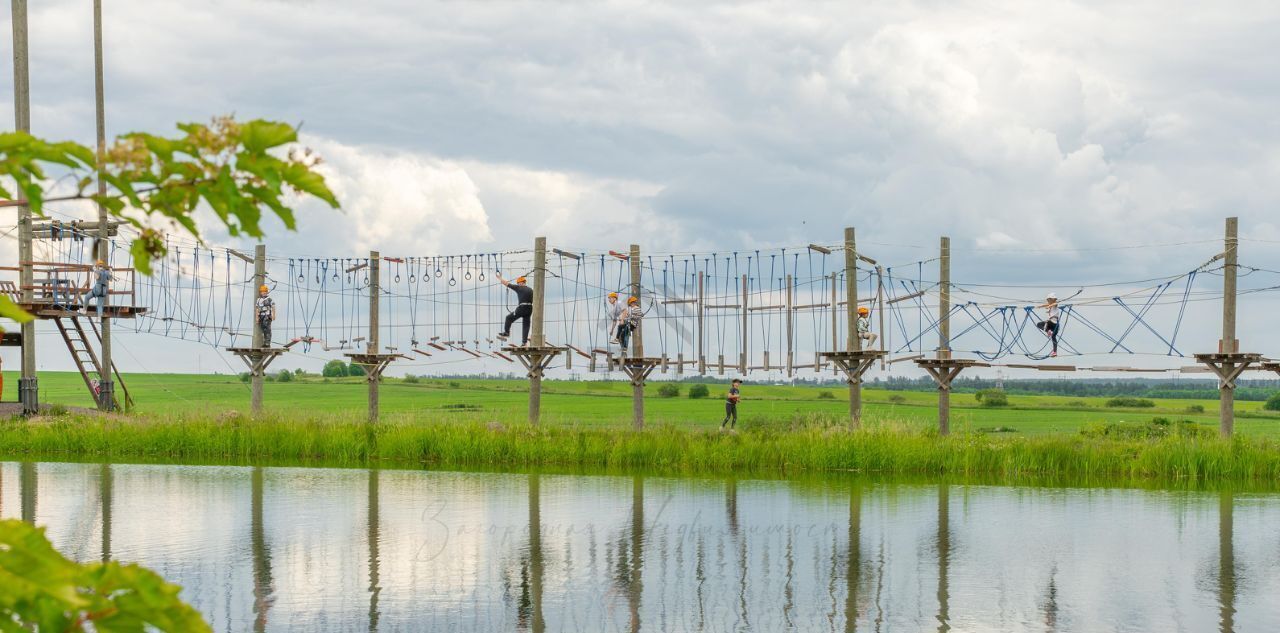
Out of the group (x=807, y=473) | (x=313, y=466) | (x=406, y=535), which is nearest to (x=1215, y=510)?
(x=807, y=473)

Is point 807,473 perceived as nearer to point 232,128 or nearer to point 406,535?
point 406,535

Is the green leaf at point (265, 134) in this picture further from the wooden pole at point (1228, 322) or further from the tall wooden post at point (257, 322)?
the tall wooden post at point (257, 322)

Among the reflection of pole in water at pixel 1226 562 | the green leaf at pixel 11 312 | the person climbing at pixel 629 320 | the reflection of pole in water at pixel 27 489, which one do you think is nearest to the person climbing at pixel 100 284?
the reflection of pole in water at pixel 27 489

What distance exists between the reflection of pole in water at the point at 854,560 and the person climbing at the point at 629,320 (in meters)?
11.1

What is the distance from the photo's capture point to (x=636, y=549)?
15992mm

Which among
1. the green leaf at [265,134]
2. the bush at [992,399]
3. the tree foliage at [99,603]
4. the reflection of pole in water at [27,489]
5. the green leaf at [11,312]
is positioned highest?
the green leaf at [265,134]

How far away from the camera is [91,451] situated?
1211 inches

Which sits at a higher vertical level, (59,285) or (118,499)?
(59,285)

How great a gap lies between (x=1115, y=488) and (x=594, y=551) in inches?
519

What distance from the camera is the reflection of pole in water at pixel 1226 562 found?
12602 millimetres

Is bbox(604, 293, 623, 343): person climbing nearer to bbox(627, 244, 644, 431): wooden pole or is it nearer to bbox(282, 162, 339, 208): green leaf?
bbox(627, 244, 644, 431): wooden pole

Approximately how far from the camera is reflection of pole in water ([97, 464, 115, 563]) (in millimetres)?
15471

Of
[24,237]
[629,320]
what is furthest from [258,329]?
[629,320]

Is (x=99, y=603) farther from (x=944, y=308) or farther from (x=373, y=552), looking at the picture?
(x=944, y=308)
